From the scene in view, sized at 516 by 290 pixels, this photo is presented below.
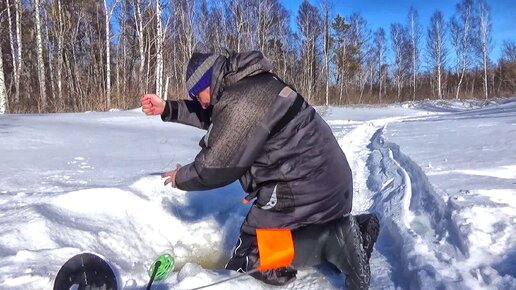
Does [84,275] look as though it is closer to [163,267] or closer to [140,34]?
[163,267]

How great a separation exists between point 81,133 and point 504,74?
40816 mm

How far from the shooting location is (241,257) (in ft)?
6.09

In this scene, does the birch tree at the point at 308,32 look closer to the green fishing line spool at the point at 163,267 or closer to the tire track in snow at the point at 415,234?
the tire track in snow at the point at 415,234

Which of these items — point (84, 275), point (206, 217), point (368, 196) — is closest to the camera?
point (84, 275)

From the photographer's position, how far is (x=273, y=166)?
178cm

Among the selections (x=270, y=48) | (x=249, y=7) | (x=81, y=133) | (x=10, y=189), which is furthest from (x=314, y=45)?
(x=10, y=189)

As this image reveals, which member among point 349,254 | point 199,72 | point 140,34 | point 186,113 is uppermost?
point 140,34

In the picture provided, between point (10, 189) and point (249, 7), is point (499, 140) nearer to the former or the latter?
point (10, 189)

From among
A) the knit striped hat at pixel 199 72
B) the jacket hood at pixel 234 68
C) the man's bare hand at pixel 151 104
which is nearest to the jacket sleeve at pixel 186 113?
the man's bare hand at pixel 151 104

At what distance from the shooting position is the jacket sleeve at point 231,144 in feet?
5.44

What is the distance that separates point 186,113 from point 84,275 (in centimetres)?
127

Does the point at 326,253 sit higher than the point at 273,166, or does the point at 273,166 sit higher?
the point at 273,166

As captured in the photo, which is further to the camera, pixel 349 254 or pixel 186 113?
pixel 186 113

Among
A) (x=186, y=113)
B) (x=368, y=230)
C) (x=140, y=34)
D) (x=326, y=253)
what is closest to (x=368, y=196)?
(x=368, y=230)
